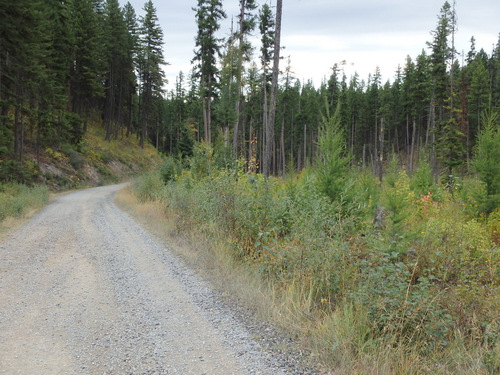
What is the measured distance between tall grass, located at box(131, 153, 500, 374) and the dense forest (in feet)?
10.5

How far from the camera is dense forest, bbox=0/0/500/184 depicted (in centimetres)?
1988

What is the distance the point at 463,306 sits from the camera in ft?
12.8

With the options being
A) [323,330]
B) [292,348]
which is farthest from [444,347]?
[292,348]

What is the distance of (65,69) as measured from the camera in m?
30.6

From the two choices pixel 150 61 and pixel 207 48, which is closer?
pixel 207 48

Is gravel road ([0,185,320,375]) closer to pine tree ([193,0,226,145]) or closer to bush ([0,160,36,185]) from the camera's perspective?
bush ([0,160,36,185])

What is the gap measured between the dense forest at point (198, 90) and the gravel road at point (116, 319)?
571 cm

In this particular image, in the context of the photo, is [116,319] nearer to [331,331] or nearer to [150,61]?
[331,331]

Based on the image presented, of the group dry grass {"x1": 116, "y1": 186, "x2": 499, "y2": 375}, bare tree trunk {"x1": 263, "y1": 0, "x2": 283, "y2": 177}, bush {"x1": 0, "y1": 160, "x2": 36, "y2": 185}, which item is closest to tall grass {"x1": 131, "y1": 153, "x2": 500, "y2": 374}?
dry grass {"x1": 116, "y1": 186, "x2": 499, "y2": 375}

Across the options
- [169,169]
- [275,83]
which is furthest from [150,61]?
[275,83]

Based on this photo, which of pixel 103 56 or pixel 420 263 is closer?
pixel 420 263

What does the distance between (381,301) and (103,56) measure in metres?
44.7

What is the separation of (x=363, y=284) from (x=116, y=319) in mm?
3348

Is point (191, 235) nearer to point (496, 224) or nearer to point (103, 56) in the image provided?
point (496, 224)
